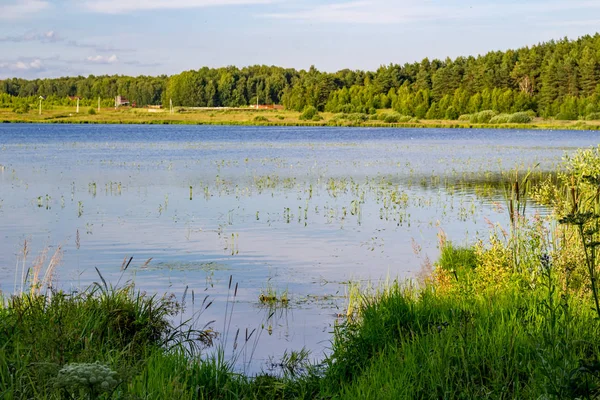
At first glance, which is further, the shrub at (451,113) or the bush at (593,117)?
the shrub at (451,113)

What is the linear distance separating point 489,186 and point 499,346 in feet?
69.0

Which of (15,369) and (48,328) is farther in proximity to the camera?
(48,328)

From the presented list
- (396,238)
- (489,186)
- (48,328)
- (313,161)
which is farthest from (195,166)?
(48,328)

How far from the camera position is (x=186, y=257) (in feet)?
47.9

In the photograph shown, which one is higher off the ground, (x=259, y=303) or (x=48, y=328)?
(x=48, y=328)

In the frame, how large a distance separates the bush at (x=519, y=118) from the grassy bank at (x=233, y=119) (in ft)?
4.83

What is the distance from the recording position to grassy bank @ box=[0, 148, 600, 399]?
5777 millimetres

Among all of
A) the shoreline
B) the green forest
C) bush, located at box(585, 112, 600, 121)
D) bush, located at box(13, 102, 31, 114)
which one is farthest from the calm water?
bush, located at box(13, 102, 31, 114)

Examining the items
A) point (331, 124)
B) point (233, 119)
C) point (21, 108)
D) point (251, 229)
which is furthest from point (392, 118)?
point (251, 229)

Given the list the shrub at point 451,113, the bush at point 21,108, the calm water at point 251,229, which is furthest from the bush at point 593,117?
the bush at point 21,108

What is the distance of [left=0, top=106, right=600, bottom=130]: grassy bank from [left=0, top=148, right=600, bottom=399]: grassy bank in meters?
106

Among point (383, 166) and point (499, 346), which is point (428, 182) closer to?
point (383, 166)

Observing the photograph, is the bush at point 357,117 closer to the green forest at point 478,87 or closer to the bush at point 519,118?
the green forest at point 478,87

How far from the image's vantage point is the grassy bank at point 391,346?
578 centimetres
